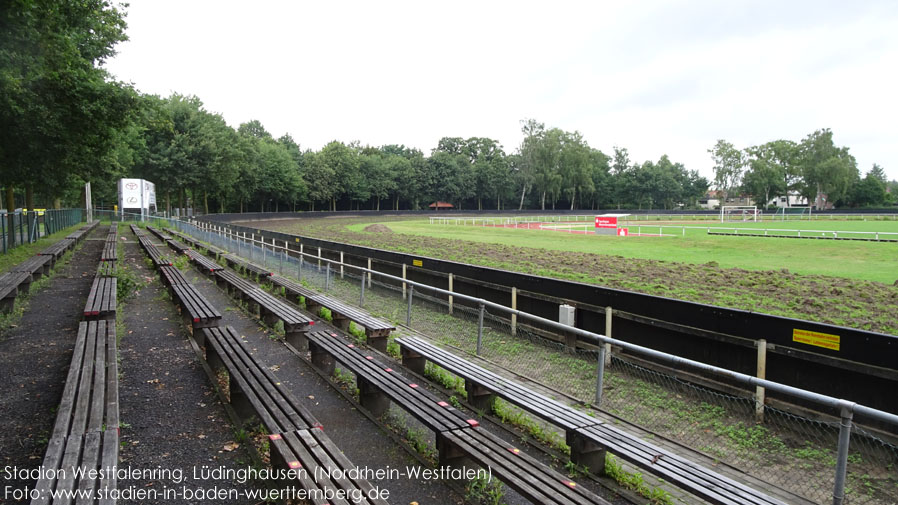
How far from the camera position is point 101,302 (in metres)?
8.10

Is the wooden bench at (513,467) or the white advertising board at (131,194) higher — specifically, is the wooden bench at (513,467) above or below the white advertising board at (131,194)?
below

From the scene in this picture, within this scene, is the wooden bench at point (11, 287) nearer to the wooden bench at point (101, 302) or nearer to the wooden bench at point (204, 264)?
the wooden bench at point (101, 302)

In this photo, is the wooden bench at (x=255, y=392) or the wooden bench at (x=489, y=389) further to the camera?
the wooden bench at (x=489, y=389)

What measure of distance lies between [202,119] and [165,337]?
188 ft

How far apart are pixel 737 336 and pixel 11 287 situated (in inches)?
448

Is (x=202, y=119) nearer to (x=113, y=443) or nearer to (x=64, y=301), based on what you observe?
(x=64, y=301)

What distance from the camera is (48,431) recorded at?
4531 millimetres

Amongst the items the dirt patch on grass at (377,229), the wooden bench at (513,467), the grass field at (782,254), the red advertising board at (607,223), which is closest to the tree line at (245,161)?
the wooden bench at (513,467)

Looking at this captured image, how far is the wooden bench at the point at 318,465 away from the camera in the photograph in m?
3.25

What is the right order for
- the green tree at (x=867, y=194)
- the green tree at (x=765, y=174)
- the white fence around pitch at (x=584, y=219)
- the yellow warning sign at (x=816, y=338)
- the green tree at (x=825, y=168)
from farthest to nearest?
the green tree at (x=867, y=194)
the green tree at (x=765, y=174)
the green tree at (x=825, y=168)
the white fence around pitch at (x=584, y=219)
the yellow warning sign at (x=816, y=338)

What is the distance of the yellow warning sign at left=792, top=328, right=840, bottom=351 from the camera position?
577cm

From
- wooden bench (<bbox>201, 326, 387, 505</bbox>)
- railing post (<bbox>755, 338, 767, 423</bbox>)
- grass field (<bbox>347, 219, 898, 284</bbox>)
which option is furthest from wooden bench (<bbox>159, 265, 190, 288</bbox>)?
grass field (<bbox>347, 219, 898, 284</bbox>)

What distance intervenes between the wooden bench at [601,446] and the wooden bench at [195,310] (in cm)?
347

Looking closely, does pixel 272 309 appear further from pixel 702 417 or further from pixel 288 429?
pixel 702 417
